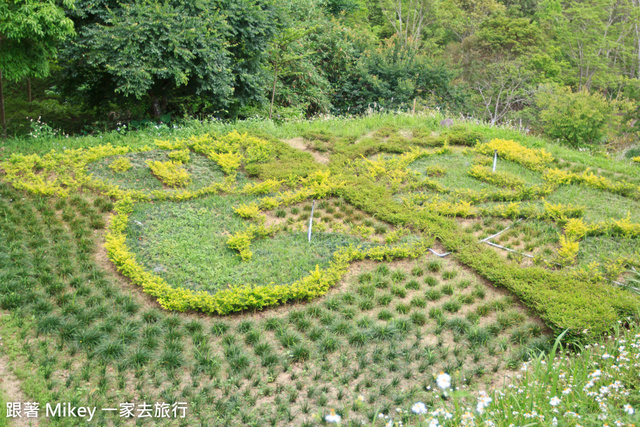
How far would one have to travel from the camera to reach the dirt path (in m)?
8.41

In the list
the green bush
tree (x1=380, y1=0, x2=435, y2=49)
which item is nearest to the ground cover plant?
the green bush

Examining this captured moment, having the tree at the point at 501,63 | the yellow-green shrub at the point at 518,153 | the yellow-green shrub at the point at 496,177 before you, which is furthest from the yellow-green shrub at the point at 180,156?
the tree at the point at 501,63

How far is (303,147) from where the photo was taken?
8914 millimetres

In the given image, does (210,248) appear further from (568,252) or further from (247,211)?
(568,252)

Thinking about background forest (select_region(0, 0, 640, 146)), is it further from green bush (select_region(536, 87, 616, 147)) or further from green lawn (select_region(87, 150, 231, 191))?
green lawn (select_region(87, 150, 231, 191))

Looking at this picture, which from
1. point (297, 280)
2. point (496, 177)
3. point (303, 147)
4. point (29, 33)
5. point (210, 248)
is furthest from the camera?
point (303, 147)

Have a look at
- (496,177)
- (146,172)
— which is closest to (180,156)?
(146,172)

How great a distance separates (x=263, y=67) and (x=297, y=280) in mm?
7427

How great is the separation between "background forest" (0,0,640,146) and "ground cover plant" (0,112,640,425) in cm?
186

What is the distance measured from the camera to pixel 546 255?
5695 millimetres

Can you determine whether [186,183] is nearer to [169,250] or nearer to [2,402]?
[169,250]

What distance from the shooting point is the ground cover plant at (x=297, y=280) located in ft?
13.1

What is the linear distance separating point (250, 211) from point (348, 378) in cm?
301

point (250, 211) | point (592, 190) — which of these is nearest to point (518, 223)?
point (592, 190)
